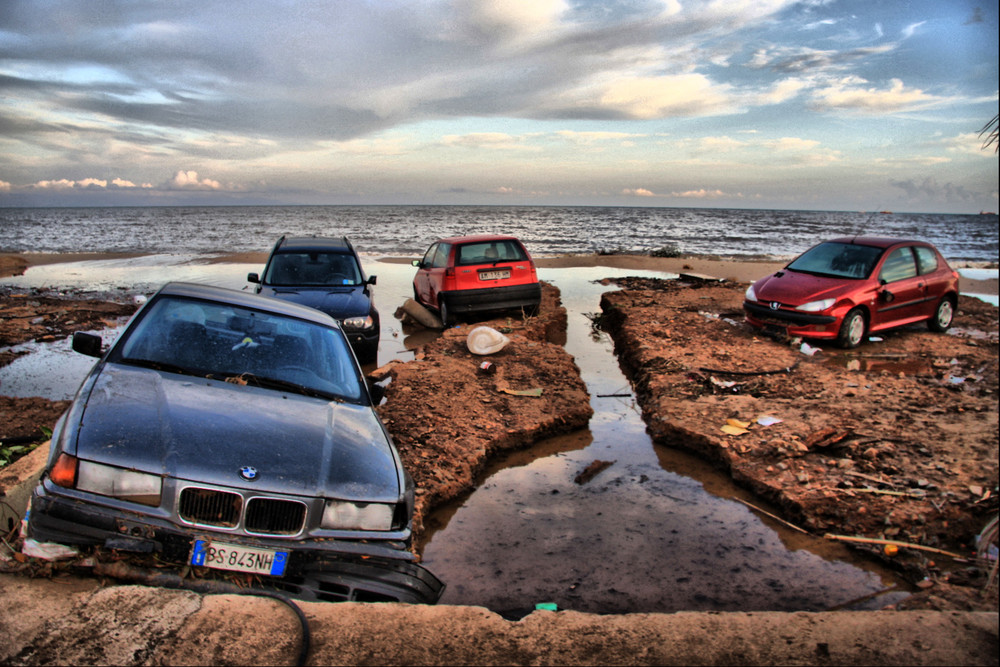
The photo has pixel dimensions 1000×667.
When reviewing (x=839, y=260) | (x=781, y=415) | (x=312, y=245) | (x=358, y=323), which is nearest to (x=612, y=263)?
(x=839, y=260)

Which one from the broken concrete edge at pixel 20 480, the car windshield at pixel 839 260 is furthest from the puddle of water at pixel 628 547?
the car windshield at pixel 839 260

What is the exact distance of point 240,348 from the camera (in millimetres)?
4062

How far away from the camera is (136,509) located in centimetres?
270

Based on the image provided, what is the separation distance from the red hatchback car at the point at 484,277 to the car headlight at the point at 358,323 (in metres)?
2.59

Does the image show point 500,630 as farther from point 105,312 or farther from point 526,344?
point 105,312

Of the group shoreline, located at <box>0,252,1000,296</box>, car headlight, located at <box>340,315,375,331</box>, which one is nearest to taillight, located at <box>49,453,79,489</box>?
car headlight, located at <box>340,315,375,331</box>

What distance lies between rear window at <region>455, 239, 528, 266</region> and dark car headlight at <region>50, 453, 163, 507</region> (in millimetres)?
8487

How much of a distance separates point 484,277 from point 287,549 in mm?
8497

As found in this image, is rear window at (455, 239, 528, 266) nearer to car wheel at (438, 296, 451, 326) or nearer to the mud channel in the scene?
car wheel at (438, 296, 451, 326)

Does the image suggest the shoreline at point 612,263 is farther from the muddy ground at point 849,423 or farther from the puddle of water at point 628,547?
the puddle of water at point 628,547

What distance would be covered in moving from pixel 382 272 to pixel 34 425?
15.5 meters

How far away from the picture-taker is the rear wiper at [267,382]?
3.76 m

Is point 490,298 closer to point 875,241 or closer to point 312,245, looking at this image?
point 312,245

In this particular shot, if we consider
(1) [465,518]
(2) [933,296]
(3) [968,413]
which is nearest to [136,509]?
(1) [465,518]
